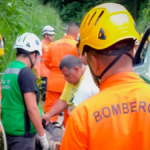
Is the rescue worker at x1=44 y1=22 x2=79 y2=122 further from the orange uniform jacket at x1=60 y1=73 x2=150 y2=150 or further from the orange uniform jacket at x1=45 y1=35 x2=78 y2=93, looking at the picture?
the orange uniform jacket at x1=60 y1=73 x2=150 y2=150

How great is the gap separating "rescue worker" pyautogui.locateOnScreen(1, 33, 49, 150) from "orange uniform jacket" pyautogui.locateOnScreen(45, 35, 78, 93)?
252 centimetres

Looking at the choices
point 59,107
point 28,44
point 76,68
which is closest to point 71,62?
point 76,68

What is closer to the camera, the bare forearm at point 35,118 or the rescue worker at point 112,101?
the rescue worker at point 112,101

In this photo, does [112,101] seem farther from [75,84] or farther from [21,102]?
[75,84]

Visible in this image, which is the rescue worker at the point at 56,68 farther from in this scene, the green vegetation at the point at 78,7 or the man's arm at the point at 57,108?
the green vegetation at the point at 78,7

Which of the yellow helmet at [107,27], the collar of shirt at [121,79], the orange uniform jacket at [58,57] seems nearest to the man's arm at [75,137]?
the collar of shirt at [121,79]

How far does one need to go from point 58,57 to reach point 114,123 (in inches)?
188

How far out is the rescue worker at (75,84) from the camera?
330 cm

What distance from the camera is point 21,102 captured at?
363 centimetres

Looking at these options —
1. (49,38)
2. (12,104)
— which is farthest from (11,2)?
(12,104)

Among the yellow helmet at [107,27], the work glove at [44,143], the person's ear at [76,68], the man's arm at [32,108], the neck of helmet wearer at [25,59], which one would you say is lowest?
the work glove at [44,143]

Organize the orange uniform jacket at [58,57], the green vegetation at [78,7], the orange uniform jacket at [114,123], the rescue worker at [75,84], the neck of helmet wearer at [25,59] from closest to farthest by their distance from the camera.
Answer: the orange uniform jacket at [114,123] → the rescue worker at [75,84] → the neck of helmet wearer at [25,59] → the orange uniform jacket at [58,57] → the green vegetation at [78,7]

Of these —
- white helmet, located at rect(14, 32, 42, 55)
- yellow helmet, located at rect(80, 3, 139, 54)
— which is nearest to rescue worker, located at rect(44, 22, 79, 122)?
white helmet, located at rect(14, 32, 42, 55)

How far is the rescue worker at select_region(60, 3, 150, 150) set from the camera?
1648mm
